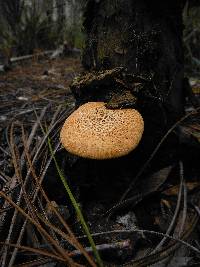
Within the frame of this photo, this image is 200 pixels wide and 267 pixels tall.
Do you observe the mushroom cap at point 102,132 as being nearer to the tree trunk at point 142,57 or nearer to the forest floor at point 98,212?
the tree trunk at point 142,57

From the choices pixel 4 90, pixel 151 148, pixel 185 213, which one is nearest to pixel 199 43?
pixel 4 90

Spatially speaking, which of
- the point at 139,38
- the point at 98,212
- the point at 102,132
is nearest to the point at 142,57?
the point at 139,38

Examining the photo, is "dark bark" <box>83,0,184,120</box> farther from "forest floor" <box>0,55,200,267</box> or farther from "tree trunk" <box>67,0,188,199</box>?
"forest floor" <box>0,55,200,267</box>

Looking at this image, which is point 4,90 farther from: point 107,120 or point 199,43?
point 199,43

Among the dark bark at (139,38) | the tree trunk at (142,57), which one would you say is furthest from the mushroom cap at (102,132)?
the dark bark at (139,38)

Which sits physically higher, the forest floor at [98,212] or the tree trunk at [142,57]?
the tree trunk at [142,57]

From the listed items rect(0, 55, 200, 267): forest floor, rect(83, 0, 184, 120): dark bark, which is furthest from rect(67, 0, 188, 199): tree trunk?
rect(0, 55, 200, 267): forest floor

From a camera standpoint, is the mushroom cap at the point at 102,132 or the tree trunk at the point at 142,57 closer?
the mushroom cap at the point at 102,132
